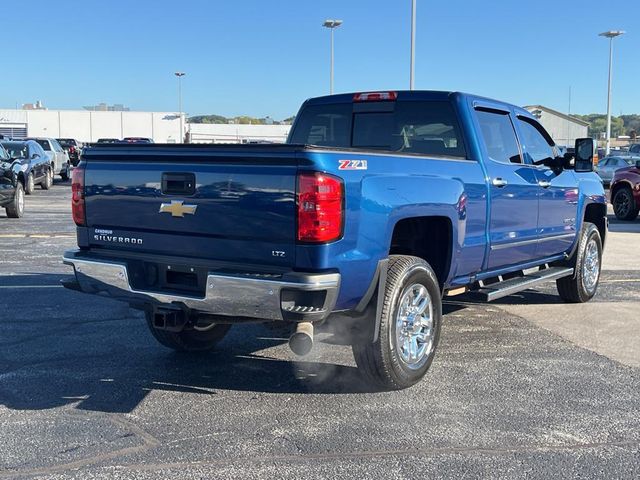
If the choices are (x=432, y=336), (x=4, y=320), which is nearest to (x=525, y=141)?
(x=432, y=336)

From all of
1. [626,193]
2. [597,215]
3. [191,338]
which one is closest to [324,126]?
[191,338]

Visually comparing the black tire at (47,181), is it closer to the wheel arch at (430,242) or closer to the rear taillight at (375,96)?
the rear taillight at (375,96)

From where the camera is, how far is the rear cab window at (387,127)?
5.89 metres

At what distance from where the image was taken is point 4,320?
6645 millimetres

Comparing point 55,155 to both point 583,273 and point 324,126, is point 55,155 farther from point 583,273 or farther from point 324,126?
point 583,273

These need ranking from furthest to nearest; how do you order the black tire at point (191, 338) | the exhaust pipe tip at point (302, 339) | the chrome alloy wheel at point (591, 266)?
the chrome alloy wheel at point (591, 266) < the black tire at point (191, 338) < the exhaust pipe tip at point (302, 339)

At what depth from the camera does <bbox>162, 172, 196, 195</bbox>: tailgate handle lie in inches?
171

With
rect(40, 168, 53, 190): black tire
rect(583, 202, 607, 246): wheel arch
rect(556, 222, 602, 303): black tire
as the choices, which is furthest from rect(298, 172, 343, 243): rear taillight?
rect(40, 168, 53, 190): black tire

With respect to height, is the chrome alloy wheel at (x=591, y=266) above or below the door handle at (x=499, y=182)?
below

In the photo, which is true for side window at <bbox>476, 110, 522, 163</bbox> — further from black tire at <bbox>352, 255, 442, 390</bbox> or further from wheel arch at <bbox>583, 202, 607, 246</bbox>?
wheel arch at <bbox>583, 202, 607, 246</bbox>

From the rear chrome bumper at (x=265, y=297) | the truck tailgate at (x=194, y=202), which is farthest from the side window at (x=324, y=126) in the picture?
the rear chrome bumper at (x=265, y=297)

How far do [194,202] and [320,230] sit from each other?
0.87 m

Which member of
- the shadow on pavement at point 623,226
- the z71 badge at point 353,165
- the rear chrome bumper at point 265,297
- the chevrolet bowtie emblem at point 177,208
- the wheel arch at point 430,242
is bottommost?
the shadow on pavement at point 623,226

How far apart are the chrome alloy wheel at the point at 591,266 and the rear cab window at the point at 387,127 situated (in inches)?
112
